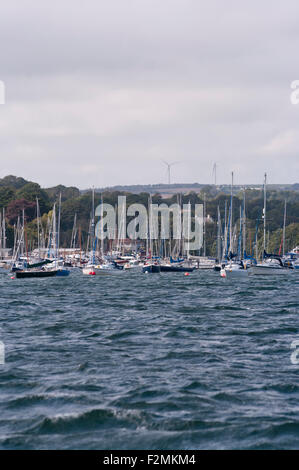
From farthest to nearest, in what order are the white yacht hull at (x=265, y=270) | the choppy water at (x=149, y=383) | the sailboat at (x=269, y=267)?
the sailboat at (x=269, y=267) → the white yacht hull at (x=265, y=270) → the choppy water at (x=149, y=383)

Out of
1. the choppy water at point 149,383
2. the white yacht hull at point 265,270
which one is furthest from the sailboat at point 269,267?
the choppy water at point 149,383

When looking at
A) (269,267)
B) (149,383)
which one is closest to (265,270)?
(269,267)

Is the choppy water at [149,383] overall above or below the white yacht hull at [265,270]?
above

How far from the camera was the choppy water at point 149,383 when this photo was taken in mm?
17625

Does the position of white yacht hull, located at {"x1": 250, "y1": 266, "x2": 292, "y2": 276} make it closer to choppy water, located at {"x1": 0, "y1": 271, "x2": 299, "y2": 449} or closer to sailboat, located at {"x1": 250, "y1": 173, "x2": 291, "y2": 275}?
sailboat, located at {"x1": 250, "y1": 173, "x2": 291, "y2": 275}

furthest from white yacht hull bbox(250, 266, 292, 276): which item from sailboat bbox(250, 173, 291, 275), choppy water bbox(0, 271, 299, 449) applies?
choppy water bbox(0, 271, 299, 449)

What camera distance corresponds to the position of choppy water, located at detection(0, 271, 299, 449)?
17.6 m

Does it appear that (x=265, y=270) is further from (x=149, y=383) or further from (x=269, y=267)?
(x=149, y=383)

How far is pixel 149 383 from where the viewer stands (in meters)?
22.5

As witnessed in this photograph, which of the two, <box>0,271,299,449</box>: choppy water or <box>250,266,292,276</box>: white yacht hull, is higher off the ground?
<box>0,271,299,449</box>: choppy water

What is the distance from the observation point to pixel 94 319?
1626 inches

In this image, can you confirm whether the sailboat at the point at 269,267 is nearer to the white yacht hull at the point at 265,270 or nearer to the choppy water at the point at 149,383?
the white yacht hull at the point at 265,270

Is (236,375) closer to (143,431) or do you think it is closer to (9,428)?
(143,431)
